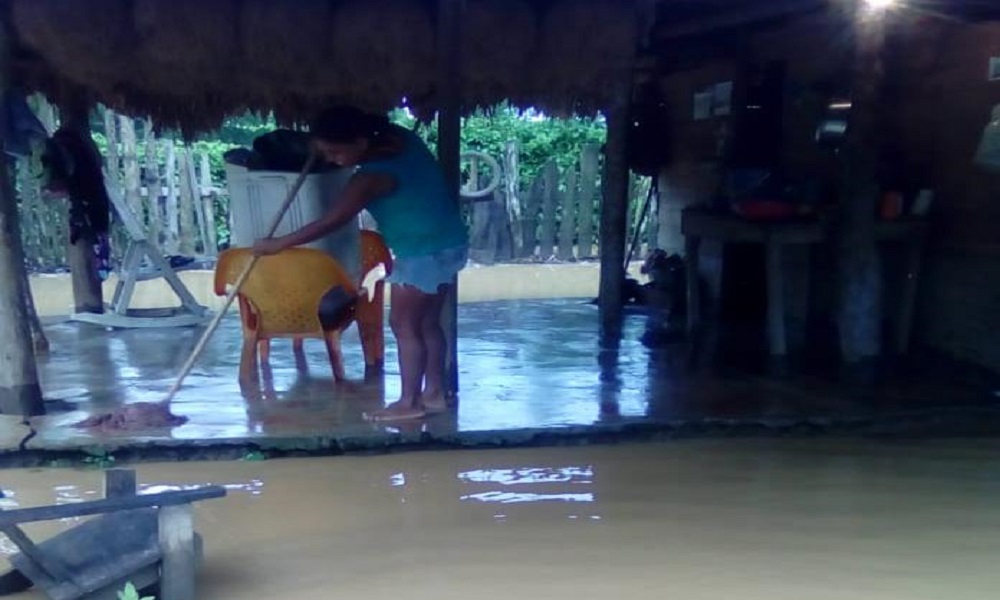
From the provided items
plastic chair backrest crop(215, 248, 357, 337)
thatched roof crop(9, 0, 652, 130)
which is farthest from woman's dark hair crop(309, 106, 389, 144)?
plastic chair backrest crop(215, 248, 357, 337)

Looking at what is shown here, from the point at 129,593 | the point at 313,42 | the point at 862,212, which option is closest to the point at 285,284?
the point at 313,42

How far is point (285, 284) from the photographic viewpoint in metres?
6.08

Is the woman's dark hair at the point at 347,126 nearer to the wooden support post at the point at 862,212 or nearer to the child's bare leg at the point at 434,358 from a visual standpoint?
the child's bare leg at the point at 434,358

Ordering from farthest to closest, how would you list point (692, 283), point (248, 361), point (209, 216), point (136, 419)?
point (209, 216), point (692, 283), point (248, 361), point (136, 419)

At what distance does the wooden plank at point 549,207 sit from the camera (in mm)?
13883

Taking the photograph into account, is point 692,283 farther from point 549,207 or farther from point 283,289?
point 549,207

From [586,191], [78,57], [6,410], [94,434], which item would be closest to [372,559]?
[94,434]

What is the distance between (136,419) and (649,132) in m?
6.83

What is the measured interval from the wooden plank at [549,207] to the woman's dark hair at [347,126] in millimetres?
8691

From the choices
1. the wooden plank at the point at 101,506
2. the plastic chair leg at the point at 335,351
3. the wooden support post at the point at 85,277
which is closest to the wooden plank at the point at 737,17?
the plastic chair leg at the point at 335,351

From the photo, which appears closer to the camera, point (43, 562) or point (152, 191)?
point (43, 562)

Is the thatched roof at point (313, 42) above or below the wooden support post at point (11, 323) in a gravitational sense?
above

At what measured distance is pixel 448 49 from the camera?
222 inches

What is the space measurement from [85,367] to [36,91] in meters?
2.24
